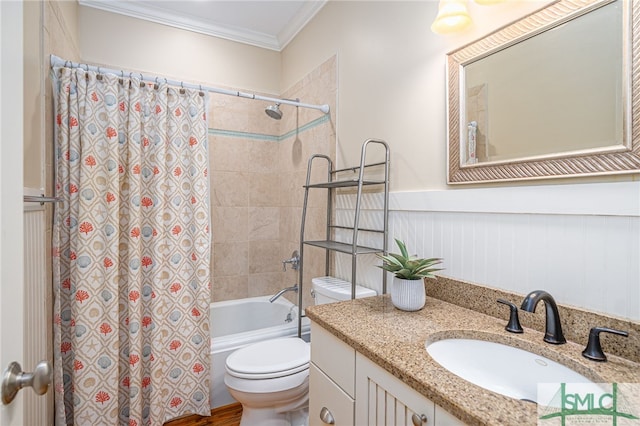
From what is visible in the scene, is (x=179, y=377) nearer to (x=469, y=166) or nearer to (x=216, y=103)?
(x=469, y=166)

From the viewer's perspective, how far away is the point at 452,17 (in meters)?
1.21

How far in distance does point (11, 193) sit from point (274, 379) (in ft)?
4.27

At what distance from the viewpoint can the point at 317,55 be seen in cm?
233

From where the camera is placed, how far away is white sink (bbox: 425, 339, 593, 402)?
861 mm

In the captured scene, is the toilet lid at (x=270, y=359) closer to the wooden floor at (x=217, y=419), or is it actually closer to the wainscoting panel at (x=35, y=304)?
the wooden floor at (x=217, y=419)

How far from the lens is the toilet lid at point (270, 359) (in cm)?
152

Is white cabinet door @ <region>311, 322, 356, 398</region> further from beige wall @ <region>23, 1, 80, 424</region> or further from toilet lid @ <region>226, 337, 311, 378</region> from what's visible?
beige wall @ <region>23, 1, 80, 424</region>

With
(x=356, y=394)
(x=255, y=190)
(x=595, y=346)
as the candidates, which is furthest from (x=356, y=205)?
(x=255, y=190)

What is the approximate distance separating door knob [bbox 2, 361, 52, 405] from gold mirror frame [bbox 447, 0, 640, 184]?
1.31 meters

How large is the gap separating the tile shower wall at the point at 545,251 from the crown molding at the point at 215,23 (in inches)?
70.9

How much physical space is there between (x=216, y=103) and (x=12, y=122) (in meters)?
2.23

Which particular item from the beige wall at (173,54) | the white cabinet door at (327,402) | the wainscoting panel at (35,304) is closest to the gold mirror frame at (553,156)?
the white cabinet door at (327,402)

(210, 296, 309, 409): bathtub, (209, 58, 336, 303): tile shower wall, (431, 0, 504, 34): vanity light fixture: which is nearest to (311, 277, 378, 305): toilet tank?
(210, 296, 309, 409): bathtub

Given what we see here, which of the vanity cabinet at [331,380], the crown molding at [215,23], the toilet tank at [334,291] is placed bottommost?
the vanity cabinet at [331,380]
